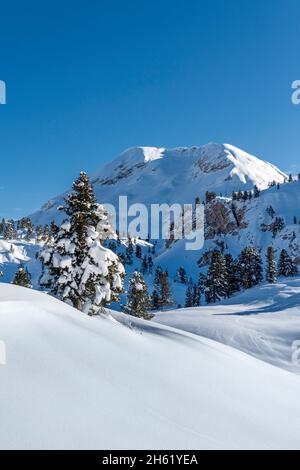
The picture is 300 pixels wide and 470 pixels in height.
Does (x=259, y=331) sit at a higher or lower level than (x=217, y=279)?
higher

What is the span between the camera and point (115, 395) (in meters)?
5.29

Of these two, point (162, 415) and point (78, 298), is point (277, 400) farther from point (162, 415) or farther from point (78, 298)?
point (78, 298)

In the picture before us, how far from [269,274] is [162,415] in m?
80.4

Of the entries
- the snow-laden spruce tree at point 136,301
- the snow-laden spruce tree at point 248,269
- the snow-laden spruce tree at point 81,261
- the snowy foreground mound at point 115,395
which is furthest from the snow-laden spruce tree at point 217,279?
the snowy foreground mound at point 115,395

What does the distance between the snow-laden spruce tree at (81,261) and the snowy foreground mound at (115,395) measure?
8.89m

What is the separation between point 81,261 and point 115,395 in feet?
45.7

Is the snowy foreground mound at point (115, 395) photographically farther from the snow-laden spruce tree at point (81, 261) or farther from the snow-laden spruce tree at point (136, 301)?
the snow-laden spruce tree at point (136, 301)

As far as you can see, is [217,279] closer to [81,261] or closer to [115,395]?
[81,261]

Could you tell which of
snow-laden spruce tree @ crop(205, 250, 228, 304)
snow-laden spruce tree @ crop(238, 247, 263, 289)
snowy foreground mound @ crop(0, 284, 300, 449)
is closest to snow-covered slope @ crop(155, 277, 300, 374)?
snowy foreground mound @ crop(0, 284, 300, 449)

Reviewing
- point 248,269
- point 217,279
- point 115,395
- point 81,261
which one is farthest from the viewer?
point 248,269

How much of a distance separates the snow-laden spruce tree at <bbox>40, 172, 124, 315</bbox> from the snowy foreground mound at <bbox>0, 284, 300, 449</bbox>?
889cm

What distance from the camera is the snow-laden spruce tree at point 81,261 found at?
59.1 feet

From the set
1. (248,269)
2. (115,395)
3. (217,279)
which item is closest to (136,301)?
(217,279)

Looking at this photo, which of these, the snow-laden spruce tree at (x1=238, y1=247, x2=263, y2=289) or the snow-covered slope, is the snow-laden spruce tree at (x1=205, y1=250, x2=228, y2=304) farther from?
the snow-covered slope
